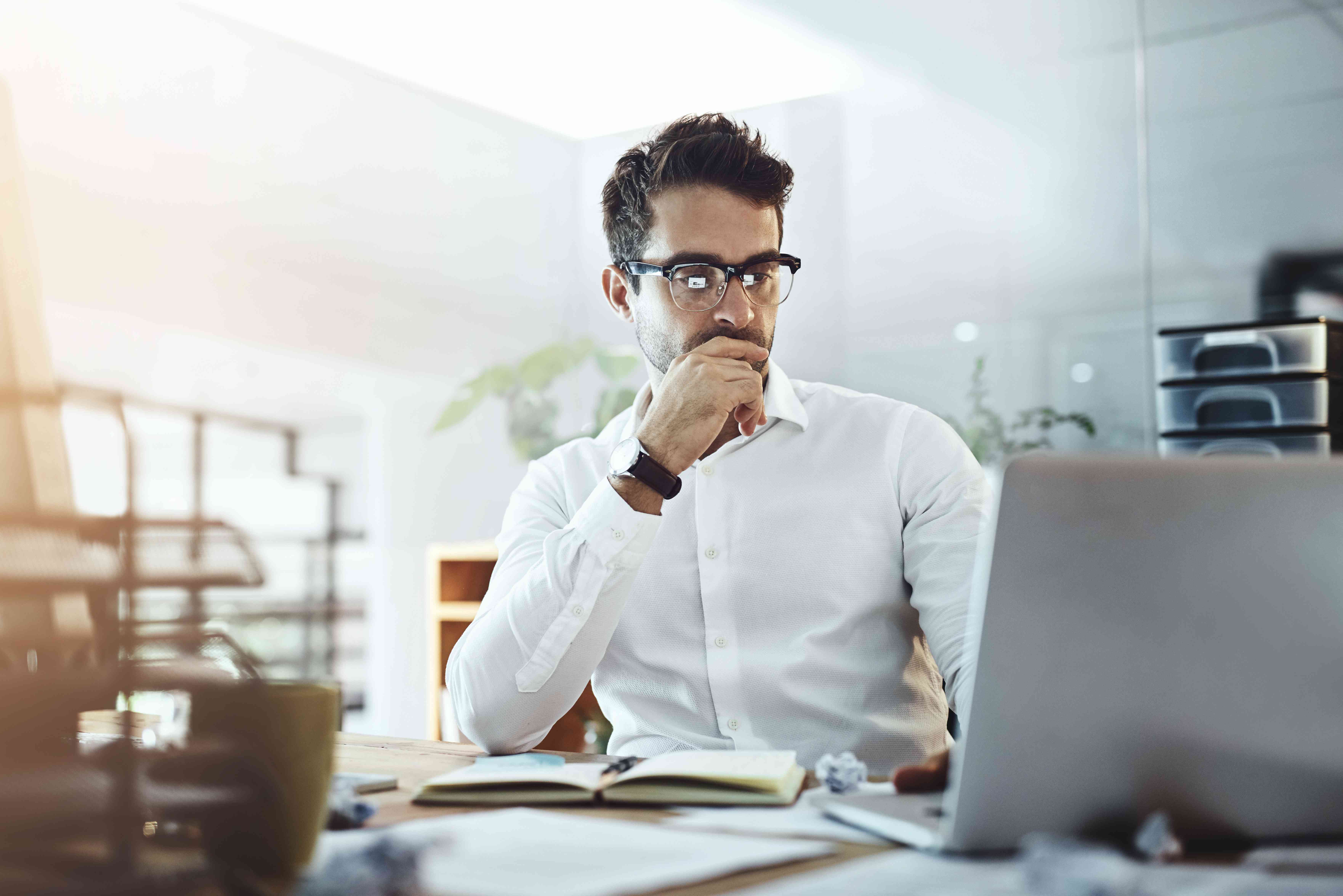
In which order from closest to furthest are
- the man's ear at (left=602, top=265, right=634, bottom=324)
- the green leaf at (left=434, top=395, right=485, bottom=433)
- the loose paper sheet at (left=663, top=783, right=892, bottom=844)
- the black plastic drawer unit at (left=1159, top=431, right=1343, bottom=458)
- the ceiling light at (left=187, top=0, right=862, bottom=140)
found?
the loose paper sheet at (left=663, top=783, right=892, bottom=844)
the man's ear at (left=602, top=265, right=634, bottom=324)
the black plastic drawer unit at (left=1159, top=431, right=1343, bottom=458)
the ceiling light at (left=187, top=0, right=862, bottom=140)
the green leaf at (left=434, top=395, right=485, bottom=433)

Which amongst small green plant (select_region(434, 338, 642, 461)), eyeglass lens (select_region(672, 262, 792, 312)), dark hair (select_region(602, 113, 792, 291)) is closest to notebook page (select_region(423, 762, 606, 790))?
eyeglass lens (select_region(672, 262, 792, 312))

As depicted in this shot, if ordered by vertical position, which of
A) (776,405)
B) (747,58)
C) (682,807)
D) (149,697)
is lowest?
(682,807)

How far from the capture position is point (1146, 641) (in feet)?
2.02

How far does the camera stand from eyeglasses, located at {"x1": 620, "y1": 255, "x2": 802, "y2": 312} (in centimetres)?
150

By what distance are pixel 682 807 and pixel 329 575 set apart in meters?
3.36

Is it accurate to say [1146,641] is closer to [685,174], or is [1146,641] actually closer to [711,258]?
[711,258]

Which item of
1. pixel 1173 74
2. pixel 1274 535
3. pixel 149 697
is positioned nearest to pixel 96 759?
pixel 149 697

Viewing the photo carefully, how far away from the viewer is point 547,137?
4.02 meters

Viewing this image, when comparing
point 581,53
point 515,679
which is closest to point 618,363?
point 581,53

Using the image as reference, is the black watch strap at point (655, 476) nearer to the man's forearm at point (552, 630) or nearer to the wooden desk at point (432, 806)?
the man's forearm at point (552, 630)

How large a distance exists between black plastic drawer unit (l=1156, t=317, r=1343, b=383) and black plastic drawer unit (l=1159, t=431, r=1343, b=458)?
0.14 m

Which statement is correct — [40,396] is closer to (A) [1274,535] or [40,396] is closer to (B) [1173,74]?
(A) [1274,535]

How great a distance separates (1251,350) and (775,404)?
64.2 inches

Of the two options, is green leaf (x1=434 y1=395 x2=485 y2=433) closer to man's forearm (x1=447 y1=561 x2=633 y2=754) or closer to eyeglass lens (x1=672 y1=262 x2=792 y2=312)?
eyeglass lens (x1=672 y1=262 x2=792 y2=312)
